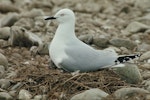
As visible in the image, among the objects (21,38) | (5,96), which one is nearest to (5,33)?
(21,38)

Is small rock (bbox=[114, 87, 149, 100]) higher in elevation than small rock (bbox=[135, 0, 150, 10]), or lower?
lower

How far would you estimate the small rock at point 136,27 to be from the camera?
361 inches

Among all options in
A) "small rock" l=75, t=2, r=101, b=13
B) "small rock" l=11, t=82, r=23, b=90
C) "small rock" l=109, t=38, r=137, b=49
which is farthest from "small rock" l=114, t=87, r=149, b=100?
"small rock" l=75, t=2, r=101, b=13

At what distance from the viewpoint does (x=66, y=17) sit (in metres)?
6.19

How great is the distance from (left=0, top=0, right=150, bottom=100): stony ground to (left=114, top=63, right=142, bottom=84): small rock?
4 centimetres

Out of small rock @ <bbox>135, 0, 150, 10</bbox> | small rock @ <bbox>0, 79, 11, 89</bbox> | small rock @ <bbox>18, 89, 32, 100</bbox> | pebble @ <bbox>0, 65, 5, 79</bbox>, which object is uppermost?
small rock @ <bbox>135, 0, 150, 10</bbox>

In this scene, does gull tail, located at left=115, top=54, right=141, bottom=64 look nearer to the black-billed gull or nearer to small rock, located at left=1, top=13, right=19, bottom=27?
the black-billed gull

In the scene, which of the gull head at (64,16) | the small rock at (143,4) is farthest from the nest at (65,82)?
the small rock at (143,4)

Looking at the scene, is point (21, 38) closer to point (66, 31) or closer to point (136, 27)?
point (66, 31)

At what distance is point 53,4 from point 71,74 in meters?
6.25

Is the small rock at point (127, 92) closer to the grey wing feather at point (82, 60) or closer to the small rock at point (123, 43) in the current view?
the grey wing feather at point (82, 60)

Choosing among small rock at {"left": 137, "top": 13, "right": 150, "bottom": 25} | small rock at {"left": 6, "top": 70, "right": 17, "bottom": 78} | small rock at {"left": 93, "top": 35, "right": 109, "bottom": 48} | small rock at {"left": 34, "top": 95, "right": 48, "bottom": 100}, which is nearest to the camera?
small rock at {"left": 34, "top": 95, "right": 48, "bottom": 100}

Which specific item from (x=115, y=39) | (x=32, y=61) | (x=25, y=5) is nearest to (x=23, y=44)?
(x=32, y=61)

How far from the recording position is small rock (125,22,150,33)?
9172 millimetres
